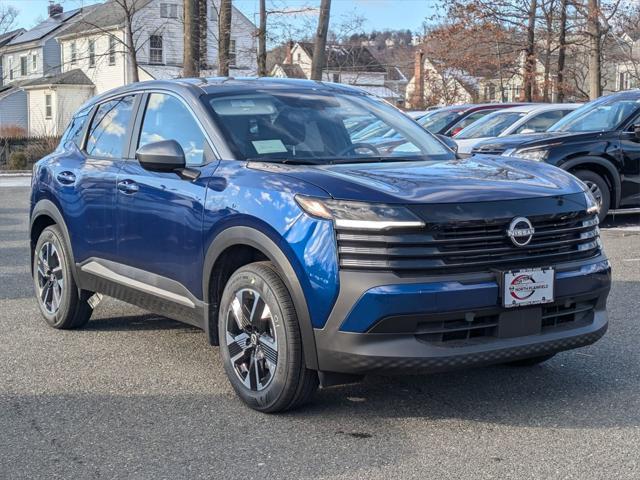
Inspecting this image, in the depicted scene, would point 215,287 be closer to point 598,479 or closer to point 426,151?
point 426,151

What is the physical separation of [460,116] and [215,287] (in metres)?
14.7

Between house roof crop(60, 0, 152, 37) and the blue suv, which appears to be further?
house roof crop(60, 0, 152, 37)

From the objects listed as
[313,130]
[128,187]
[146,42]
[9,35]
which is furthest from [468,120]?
[9,35]

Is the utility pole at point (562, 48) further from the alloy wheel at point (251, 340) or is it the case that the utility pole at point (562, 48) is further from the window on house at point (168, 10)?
the alloy wheel at point (251, 340)

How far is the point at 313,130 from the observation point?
5.64 m

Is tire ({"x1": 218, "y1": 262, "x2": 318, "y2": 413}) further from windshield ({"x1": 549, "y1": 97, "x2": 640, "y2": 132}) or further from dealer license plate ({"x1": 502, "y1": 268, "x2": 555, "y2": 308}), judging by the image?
windshield ({"x1": 549, "y1": 97, "x2": 640, "y2": 132})

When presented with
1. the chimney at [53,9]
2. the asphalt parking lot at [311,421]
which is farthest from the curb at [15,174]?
the chimney at [53,9]

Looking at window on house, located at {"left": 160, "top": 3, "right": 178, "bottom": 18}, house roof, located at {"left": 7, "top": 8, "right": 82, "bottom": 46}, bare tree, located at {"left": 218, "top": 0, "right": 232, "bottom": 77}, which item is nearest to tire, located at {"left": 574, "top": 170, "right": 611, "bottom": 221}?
bare tree, located at {"left": 218, "top": 0, "right": 232, "bottom": 77}

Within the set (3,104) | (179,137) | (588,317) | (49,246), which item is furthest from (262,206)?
(3,104)

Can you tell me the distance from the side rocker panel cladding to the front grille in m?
0.31

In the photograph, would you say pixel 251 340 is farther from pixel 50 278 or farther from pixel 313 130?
pixel 50 278

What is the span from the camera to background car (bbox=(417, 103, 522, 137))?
62.2 ft

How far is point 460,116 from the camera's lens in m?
19.2

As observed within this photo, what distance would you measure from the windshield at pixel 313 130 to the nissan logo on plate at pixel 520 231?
3.86 feet
